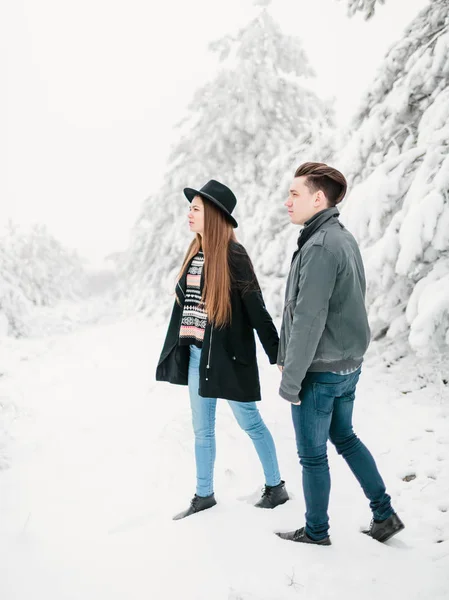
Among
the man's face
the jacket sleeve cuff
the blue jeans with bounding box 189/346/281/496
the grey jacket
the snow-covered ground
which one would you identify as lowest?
the snow-covered ground

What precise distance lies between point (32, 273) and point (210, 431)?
74.8 ft

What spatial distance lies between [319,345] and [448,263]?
2.91 m

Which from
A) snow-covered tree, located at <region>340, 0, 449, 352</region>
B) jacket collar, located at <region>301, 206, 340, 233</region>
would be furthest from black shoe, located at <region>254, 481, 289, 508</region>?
jacket collar, located at <region>301, 206, 340, 233</region>

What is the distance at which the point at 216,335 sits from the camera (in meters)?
3.05

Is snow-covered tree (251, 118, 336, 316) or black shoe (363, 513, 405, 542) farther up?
snow-covered tree (251, 118, 336, 316)

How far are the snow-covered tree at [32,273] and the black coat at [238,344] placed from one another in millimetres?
12971

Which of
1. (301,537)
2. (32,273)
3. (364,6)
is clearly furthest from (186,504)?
(32,273)

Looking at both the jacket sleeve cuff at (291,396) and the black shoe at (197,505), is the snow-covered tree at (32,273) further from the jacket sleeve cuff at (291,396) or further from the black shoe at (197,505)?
the jacket sleeve cuff at (291,396)

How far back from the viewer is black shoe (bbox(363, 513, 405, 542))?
2814mm

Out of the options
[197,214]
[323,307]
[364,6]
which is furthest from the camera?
[364,6]

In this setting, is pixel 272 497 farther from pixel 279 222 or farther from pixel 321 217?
pixel 279 222

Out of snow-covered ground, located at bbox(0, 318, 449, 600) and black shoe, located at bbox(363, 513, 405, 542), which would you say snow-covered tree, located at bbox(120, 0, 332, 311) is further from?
black shoe, located at bbox(363, 513, 405, 542)

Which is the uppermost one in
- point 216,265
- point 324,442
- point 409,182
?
point 409,182

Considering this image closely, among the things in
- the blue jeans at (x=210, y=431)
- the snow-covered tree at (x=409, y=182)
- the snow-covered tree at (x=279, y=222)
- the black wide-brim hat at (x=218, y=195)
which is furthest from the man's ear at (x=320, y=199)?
the snow-covered tree at (x=279, y=222)
